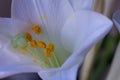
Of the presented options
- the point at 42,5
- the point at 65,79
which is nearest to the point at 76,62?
the point at 65,79

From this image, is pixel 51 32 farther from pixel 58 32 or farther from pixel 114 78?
pixel 114 78

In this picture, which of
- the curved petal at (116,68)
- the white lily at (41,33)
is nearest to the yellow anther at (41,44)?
the white lily at (41,33)

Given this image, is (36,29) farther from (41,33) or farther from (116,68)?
(116,68)

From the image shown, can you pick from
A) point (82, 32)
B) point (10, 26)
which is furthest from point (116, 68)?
point (10, 26)

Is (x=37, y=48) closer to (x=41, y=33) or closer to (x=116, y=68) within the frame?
(x=41, y=33)

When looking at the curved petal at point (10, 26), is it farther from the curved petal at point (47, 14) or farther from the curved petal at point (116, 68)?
the curved petal at point (116, 68)

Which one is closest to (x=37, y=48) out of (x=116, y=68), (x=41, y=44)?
(x=41, y=44)
